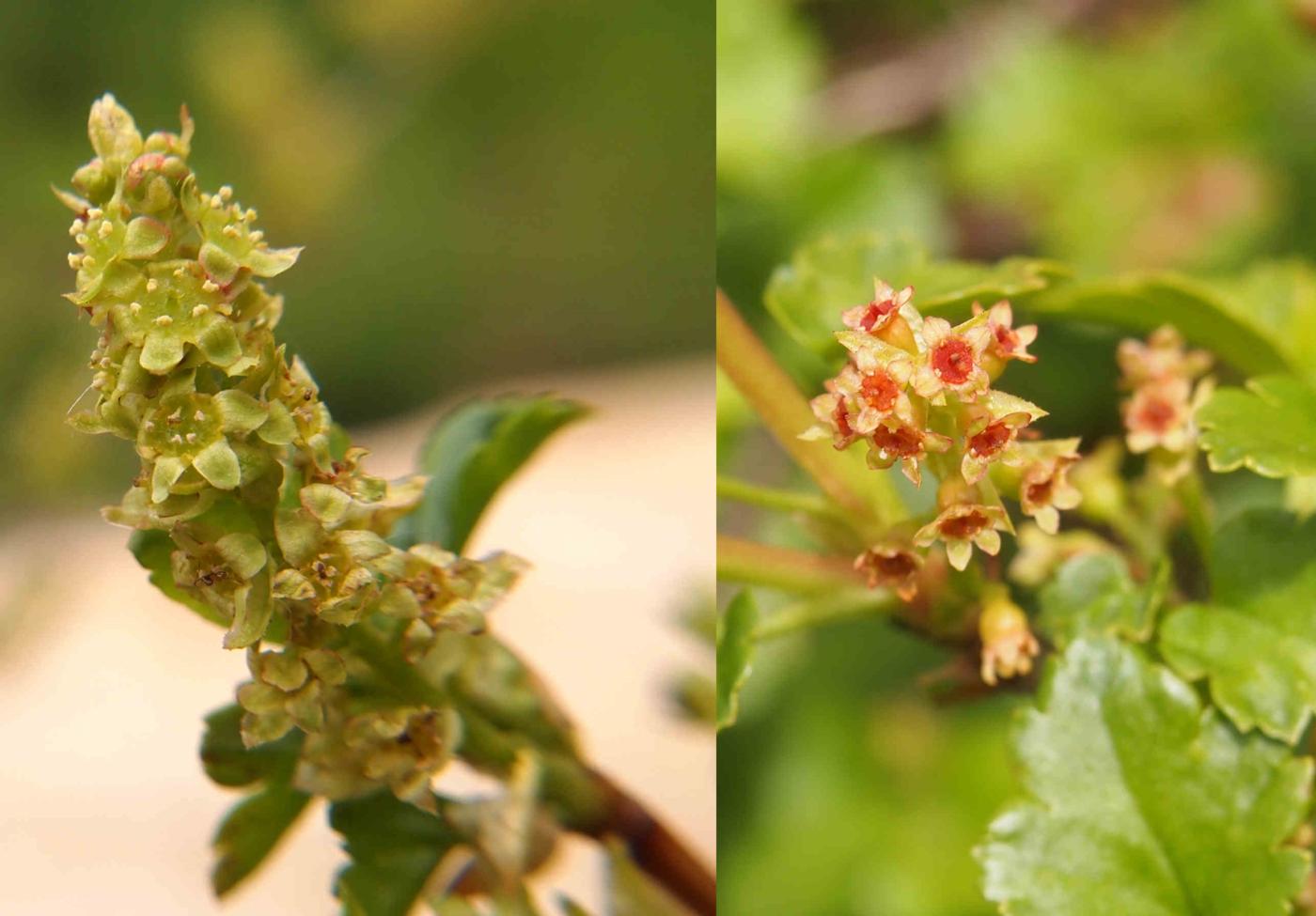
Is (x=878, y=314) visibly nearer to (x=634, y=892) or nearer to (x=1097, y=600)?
(x=1097, y=600)

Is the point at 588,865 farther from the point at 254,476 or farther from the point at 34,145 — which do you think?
the point at 34,145

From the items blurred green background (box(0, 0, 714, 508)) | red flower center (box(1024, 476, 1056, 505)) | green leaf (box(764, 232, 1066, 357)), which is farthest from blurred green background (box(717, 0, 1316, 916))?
blurred green background (box(0, 0, 714, 508))

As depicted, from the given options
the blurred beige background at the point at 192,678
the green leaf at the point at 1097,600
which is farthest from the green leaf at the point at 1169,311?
the blurred beige background at the point at 192,678

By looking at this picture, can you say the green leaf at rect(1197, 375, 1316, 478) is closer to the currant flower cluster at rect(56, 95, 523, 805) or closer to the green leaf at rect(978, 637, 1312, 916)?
the green leaf at rect(978, 637, 1312, 916)

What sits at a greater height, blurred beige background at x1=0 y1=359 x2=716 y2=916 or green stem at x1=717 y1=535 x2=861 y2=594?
green stem at x1=717 y1=535 x2=861 y2=594

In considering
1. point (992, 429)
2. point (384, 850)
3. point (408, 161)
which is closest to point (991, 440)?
point (992, 429)

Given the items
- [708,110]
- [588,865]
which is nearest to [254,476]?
[708,110]
